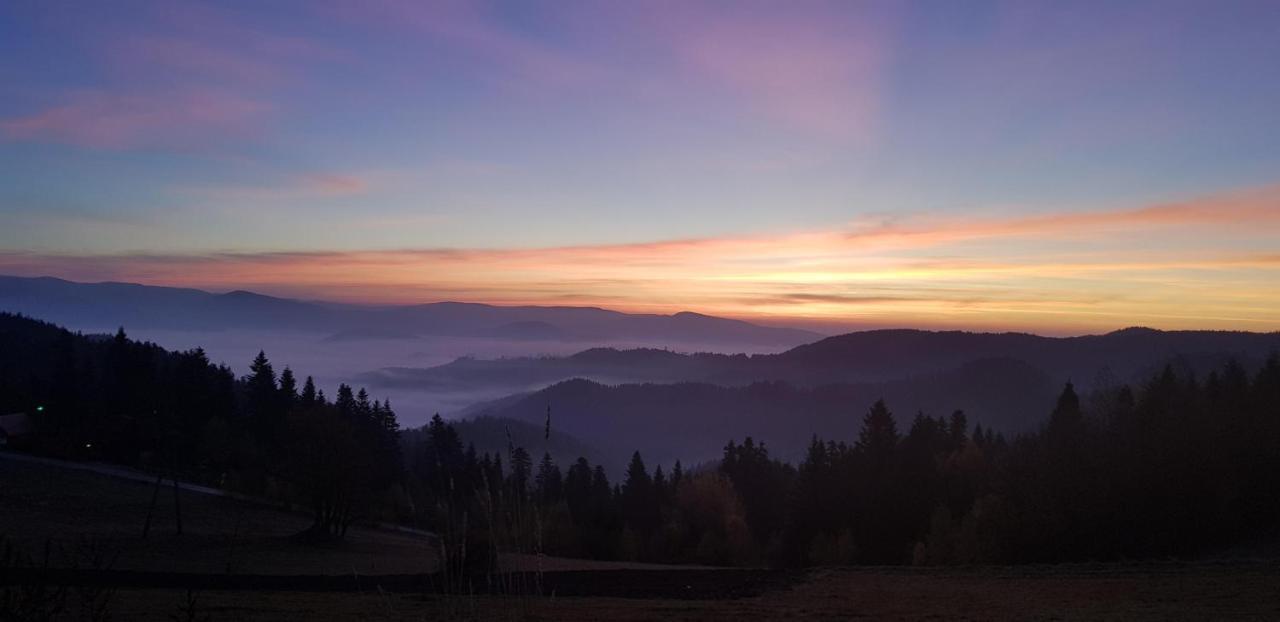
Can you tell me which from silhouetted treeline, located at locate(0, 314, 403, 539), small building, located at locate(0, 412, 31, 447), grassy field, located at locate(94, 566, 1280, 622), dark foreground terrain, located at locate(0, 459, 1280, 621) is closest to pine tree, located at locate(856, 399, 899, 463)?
dark foreground terrain, located at locate(0, 459, 1280, 621)

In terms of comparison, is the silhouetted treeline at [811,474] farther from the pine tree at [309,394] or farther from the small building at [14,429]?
the small building at [14,429]

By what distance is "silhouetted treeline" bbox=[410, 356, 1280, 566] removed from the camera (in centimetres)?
3475

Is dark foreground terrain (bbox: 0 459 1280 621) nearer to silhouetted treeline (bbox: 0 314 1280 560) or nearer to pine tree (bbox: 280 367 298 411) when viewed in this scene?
silhouetted treeline (bbox: 0 314 1280 560)

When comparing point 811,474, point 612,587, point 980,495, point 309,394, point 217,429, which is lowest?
point 811,474

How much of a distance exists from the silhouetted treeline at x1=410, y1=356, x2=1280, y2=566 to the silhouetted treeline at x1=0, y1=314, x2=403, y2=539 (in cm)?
596

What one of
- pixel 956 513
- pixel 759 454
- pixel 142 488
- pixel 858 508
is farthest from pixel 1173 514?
pixel 142 488

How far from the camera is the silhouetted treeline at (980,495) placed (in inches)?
1368

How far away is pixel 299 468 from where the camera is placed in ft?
118

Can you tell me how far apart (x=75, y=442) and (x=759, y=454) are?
52.8m

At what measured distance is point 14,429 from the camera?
5534cm

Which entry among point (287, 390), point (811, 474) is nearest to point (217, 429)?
point (287, 390)

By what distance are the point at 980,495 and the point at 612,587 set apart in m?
32.4

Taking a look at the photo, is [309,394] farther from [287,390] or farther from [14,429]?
[14,429]

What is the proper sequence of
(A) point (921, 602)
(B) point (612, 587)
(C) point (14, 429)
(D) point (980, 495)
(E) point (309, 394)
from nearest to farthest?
1. (A) point (921, 602)
2. (B) point (612, 587)
3. (D) point (980, 495)
4. (C) point (14, 429)
5. (E) point (309, 394)
